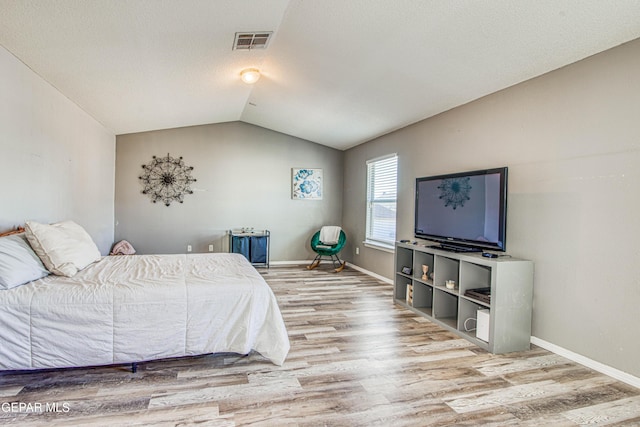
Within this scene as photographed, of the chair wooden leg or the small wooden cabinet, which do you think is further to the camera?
the chair wooden leg

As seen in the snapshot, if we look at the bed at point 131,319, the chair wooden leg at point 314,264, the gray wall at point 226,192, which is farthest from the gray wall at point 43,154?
the chair wooden leg at point 314,264

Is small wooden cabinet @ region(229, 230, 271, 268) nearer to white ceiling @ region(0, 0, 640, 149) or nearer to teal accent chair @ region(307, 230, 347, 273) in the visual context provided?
teal accent chair @ region(307, 230, 347, 273)

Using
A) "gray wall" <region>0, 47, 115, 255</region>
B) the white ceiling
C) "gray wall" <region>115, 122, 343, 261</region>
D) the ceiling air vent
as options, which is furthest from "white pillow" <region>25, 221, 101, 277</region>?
"gray wall" <region>115, 122, 343, 261</region>

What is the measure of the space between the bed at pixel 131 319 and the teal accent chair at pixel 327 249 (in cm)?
346

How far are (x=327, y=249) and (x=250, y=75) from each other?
123 inches

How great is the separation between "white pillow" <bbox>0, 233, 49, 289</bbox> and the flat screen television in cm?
344

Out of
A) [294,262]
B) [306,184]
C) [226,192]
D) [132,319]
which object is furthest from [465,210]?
[226,192]

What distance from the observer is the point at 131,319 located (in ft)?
7.36

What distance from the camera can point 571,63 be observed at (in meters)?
2.71

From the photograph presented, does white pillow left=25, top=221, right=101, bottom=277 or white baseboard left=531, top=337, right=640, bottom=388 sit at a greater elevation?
white pillow left=25, top=221, right=101, bottom=277

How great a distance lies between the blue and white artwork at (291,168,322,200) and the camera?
684 cm

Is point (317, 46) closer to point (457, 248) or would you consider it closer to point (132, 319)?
point (457, 248)

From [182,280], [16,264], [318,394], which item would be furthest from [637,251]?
[16,264]

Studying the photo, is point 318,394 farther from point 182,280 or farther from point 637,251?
point 637,251
